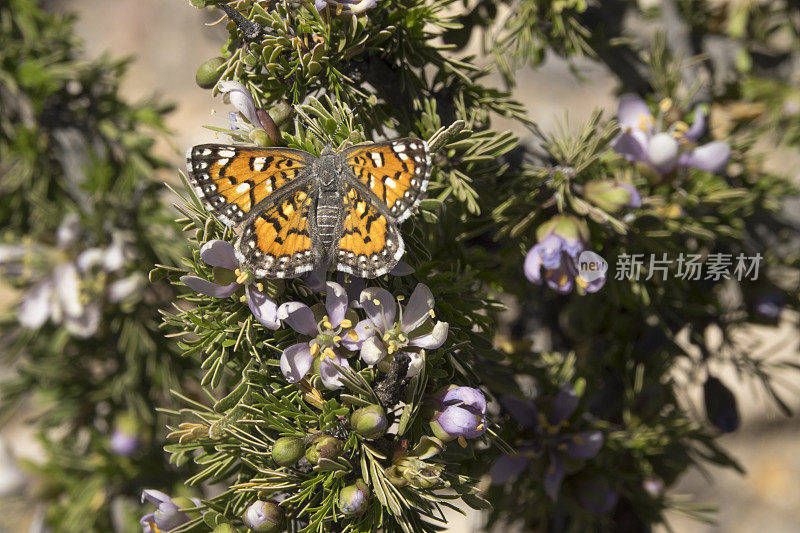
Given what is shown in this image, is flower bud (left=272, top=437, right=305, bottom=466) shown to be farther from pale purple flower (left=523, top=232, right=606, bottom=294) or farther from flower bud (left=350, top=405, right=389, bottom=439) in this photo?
pale purple flower (left=523, top=232, right=606, bottom=294)

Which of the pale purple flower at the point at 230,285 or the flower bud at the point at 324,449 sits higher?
the pale purple flower at the point at 230,285

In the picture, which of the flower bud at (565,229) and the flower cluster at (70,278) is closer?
the flower bud at (565,229)

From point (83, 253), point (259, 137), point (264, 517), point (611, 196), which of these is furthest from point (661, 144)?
point (83, 253)

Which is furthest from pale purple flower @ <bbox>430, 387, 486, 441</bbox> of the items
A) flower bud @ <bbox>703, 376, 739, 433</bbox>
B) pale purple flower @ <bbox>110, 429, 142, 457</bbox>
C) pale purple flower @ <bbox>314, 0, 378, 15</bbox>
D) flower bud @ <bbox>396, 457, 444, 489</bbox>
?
pale purple flower @ <bbox>110, 429, 142, 457</bbox>

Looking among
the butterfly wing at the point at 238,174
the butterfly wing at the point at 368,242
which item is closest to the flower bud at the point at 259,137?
the butterfly wing at the point at 238,174

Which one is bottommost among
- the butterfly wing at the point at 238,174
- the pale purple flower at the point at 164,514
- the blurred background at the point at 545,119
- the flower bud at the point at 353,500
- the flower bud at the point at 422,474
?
the blurred background at the point at 545,119

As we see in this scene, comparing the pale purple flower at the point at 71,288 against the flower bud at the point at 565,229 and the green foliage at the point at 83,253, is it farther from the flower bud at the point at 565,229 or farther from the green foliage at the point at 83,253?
the flower bud at the point at 565,229

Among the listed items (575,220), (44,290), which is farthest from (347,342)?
(44,290)
